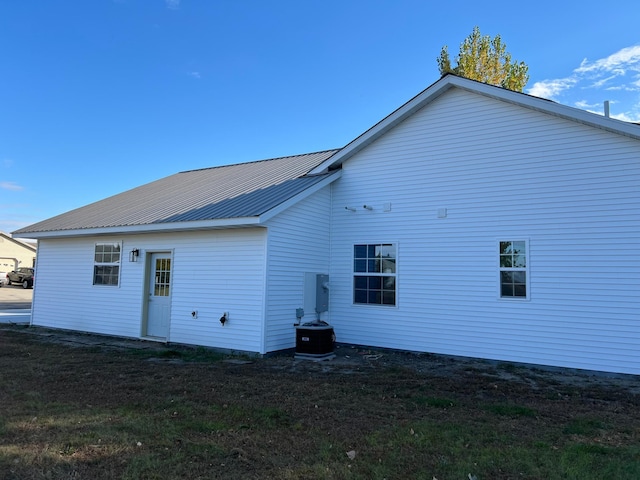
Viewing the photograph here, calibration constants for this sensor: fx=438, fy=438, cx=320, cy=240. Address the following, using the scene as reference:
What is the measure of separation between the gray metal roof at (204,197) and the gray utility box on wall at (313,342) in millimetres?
2569

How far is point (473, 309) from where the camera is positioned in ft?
29.6

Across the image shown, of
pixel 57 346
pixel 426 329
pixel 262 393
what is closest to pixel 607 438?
pixel 262 393

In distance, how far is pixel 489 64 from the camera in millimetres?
20312

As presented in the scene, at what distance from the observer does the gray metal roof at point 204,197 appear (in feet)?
32.0

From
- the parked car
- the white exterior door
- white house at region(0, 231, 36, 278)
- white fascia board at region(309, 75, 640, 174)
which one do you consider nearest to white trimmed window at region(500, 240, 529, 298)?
white fascia board at region(309, 75, 640, 174)

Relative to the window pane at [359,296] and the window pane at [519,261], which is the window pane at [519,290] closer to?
the window pane at [519,261]

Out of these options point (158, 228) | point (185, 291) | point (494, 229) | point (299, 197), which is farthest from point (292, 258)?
point (494, 229)

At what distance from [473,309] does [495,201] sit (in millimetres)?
2266

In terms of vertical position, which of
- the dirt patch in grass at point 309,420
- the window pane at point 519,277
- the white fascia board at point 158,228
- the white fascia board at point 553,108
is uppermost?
the white fascia board at point 553,108

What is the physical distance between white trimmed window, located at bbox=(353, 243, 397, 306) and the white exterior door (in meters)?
4.58

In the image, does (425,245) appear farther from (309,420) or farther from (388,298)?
(309,420)

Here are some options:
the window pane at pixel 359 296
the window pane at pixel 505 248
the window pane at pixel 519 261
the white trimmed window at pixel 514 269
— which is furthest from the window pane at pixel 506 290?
the window pane at pixel 359 296

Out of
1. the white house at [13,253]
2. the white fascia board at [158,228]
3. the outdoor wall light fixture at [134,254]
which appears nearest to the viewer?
the white fascia board at [158,228]

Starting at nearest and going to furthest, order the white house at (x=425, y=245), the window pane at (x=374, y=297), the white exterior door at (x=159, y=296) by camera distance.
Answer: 1. the white house at (x=425, y=245)
2. the window pane at (x=374, y=297)
3. the white exterior door at (x=159, y=296)
